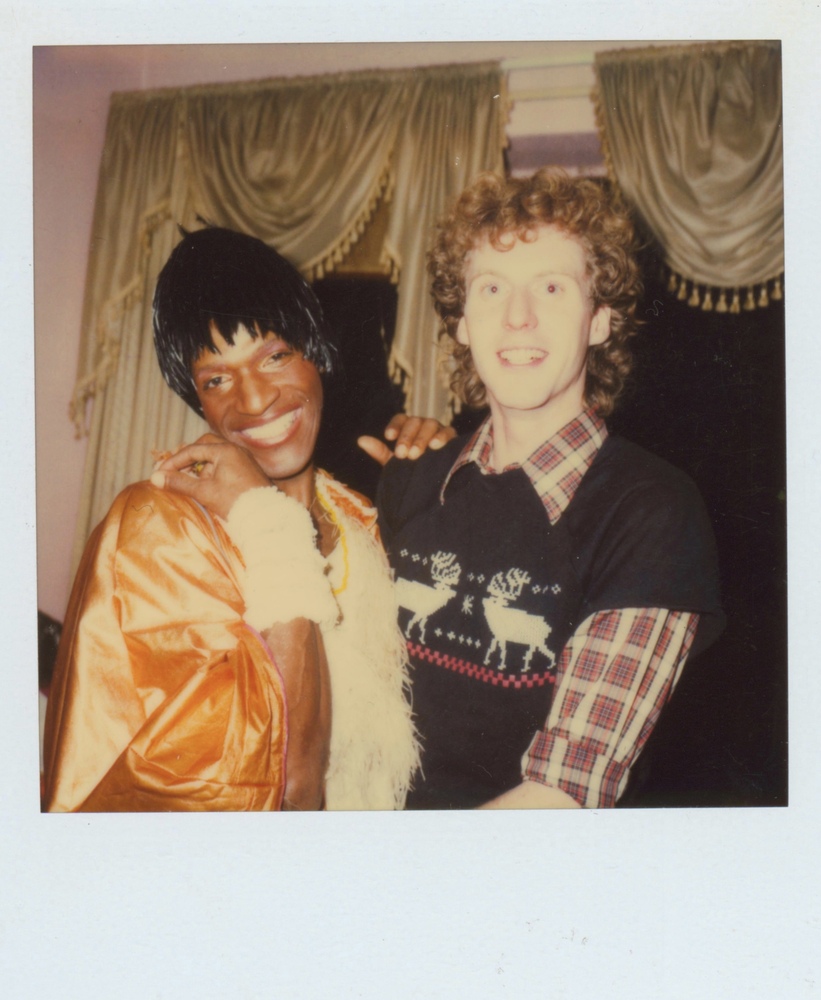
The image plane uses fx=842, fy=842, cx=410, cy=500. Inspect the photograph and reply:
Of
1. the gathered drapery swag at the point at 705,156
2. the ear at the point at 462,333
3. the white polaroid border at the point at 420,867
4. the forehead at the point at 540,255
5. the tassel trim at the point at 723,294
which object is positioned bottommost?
the white polaroid border at the point at 420,867

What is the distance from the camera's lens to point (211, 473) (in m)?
1.52

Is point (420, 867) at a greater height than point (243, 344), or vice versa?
point (243, 344)

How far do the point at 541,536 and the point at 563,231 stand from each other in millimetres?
532

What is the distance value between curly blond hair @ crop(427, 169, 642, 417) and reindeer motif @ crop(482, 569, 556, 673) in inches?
12.7

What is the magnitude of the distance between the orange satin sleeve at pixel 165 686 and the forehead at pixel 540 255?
68cm

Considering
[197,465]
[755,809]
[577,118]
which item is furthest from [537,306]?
[755,809]

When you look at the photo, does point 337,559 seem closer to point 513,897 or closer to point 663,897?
point 513,897

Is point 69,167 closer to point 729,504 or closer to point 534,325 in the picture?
point 534,325

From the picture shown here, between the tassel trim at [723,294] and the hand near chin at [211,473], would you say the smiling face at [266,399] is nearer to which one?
the hand near chin at [211,473]

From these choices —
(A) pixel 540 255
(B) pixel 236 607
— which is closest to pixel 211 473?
(B) pixel 236 607

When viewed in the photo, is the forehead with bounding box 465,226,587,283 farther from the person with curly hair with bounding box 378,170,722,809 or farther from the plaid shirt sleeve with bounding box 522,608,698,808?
the plaid shirt sleeve with bounding box 522,608,698,808

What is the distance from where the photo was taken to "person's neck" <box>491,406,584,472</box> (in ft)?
4.87

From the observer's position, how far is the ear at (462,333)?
→ 1.50 metres

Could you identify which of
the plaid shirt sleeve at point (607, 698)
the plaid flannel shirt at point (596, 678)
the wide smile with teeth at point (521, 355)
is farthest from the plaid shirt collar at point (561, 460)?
the plaid shirt sleeve at point (607, 698)
